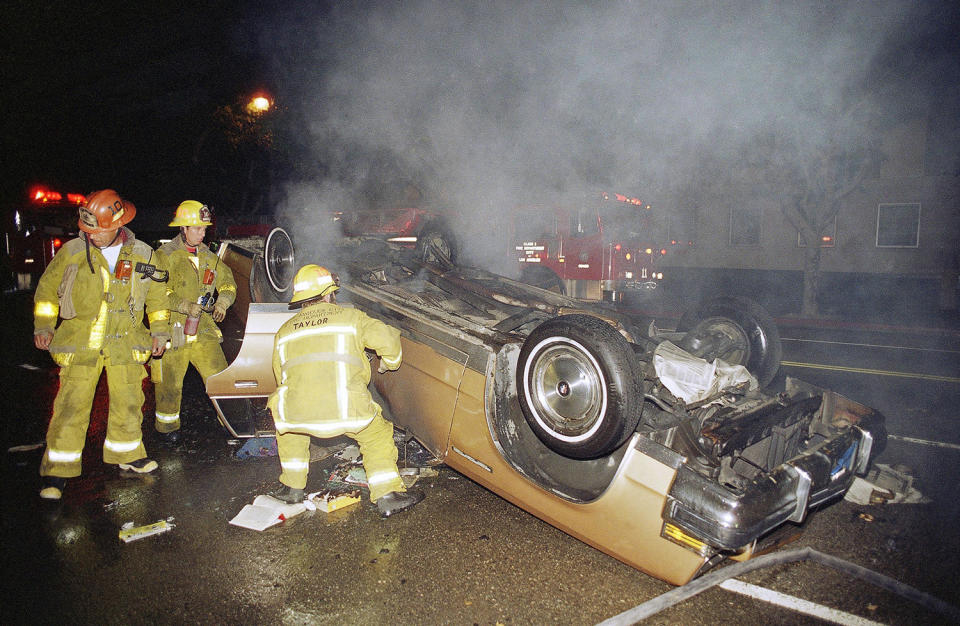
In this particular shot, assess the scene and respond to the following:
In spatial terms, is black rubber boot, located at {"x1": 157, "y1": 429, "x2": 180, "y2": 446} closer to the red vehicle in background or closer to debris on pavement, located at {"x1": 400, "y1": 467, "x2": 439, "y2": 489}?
debris on pavement, located at {"x1": 400, "y1": 467, "x2": 439, "y2": 489}

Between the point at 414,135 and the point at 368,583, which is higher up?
the point at 414,135

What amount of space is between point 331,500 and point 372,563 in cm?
69

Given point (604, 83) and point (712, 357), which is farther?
point (604, 83)

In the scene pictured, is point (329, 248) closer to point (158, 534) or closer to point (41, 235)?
point (158, 534)

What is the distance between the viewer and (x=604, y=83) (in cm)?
764

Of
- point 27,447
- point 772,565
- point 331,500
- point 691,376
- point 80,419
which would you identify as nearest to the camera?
point 772,565

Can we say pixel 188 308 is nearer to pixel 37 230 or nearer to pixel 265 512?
pixel 265 512

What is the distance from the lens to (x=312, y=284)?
3.42 meters

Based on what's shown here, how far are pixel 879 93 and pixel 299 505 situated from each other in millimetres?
11542

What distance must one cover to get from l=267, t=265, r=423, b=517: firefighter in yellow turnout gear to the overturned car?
26 cm

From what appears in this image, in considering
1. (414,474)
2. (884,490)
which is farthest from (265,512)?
(884,490)

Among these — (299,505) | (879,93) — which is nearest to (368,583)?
(299,505)

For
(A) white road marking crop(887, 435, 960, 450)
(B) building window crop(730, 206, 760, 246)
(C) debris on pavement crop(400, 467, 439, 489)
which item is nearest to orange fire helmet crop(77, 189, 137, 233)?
(C) debris on pavement crop(400, 467, 439, 489)

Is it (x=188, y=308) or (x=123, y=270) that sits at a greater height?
(x=123, y=270)
